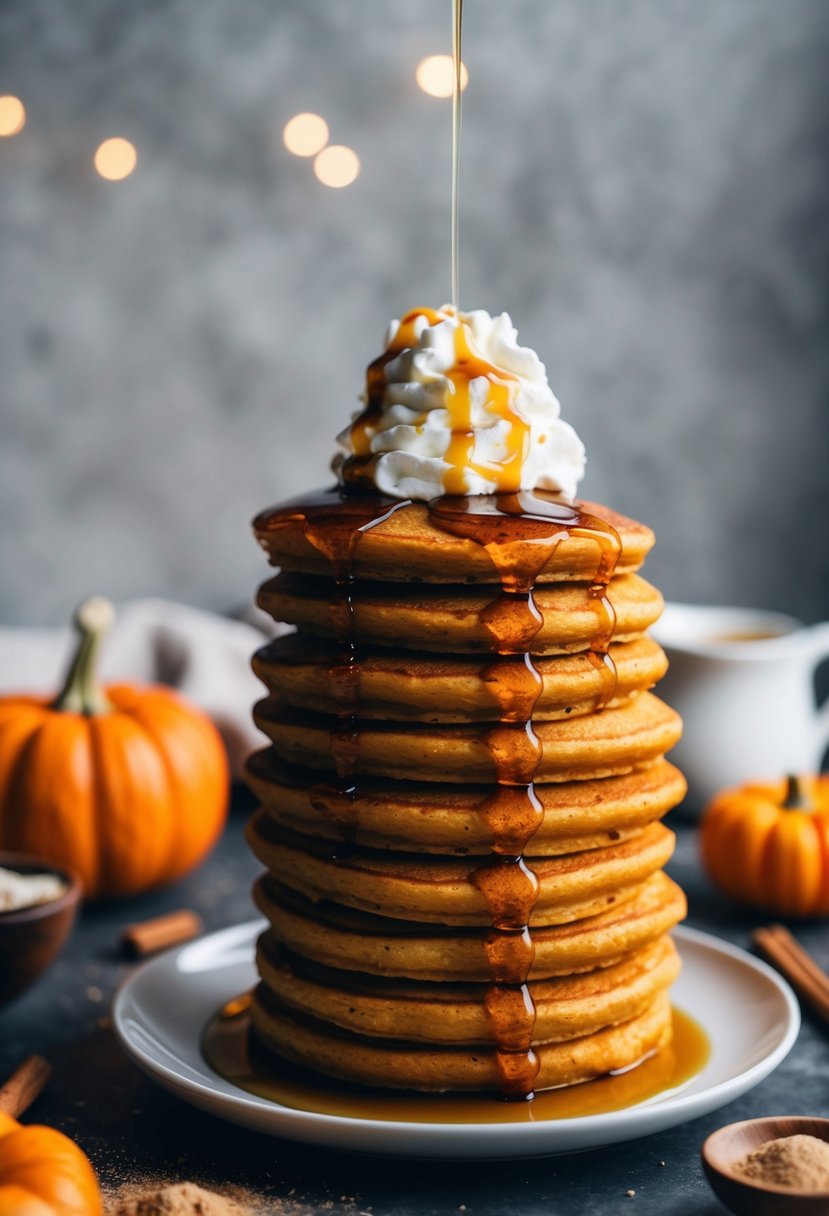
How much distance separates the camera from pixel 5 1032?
193 cm

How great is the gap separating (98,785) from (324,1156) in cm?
114

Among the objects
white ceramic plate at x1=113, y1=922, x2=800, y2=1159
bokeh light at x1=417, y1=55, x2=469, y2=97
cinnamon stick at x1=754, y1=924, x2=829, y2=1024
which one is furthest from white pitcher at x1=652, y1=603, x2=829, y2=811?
bokeh light at x1=417, y1=55, x2=469, y2=97

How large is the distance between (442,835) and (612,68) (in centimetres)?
262

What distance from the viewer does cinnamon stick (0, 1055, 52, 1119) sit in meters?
1.62

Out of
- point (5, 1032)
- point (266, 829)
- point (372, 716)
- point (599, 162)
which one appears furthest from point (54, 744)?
point (599, 162)

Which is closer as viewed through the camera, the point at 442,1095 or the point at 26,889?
the point at 442,1095

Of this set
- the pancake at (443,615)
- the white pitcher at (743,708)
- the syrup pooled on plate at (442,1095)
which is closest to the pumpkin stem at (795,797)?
the white pitcher at (743,708)

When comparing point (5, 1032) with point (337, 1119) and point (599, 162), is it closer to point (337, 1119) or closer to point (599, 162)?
point (337, 1119)

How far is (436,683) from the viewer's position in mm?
1415

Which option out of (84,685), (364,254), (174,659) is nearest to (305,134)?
(364,254)

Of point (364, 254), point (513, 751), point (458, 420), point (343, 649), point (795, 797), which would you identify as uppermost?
point (364, 254)

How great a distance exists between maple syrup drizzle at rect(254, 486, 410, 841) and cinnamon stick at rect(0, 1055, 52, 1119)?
1.85 ft

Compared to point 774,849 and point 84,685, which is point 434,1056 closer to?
point 774,849

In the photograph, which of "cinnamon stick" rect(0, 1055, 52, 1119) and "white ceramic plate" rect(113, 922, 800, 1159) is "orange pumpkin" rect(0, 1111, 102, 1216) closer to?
"white ceramic plate" rect(113, 922, 800, 1159)
